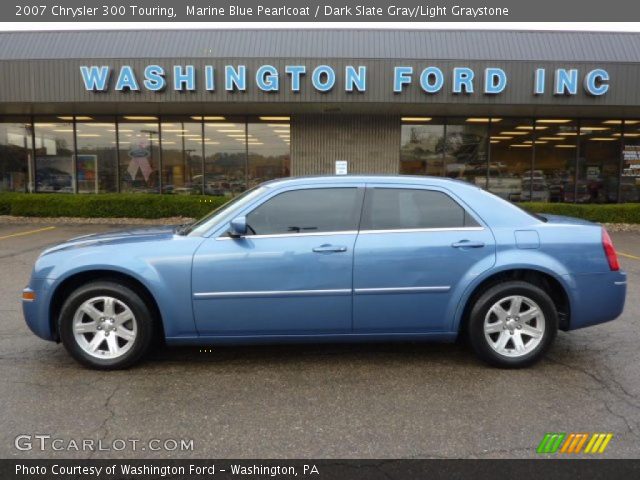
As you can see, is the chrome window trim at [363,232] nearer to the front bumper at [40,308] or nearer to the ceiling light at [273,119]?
the front bumper at [40,308]

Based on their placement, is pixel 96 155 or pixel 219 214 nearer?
pixel 219 214

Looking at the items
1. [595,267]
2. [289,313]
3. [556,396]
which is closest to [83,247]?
[289,313]

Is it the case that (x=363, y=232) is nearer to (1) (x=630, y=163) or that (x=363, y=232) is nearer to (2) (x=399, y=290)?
(2) (x=399, y=290)

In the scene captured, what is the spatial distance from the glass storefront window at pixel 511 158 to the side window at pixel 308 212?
1377 cm

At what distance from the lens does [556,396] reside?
12.4 feet

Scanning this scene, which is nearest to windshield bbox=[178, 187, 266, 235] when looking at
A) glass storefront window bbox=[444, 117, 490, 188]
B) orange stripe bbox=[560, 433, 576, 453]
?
orange stripe bbox=[560, 433, 576, 453]

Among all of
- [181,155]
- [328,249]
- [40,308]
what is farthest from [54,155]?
[328,249]

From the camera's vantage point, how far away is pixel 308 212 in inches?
171

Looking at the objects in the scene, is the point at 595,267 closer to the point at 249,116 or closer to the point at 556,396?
the point at 556,396

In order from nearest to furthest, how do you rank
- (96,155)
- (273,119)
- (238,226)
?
(238,226)
(273,119)
(96,155)

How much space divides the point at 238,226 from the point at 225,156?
44.8 feet

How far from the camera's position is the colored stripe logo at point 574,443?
10.1 ft

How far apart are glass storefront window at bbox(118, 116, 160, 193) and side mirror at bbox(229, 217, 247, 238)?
46.7ft
